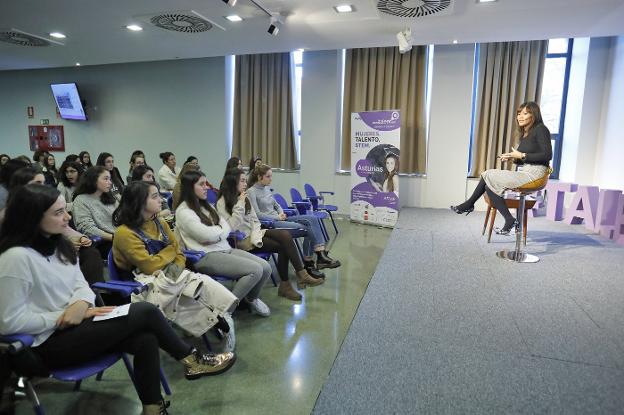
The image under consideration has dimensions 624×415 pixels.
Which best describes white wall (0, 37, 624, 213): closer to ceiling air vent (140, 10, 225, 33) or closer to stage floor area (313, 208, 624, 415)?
ceiling air vent (140, 10, 225, 33)

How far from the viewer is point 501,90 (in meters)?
6.55

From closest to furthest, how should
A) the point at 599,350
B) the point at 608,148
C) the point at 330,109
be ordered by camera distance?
the point at 599,350 → the point at 608,148 → the point at 330,109

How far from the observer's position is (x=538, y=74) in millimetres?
6348

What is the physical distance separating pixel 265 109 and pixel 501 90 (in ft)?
13.7

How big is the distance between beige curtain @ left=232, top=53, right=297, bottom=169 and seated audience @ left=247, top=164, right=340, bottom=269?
3.64 metres

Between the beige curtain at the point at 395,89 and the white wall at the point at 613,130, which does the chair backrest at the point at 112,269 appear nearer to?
the beige curtain at the point at 395,89

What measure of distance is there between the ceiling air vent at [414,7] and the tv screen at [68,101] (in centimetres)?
730

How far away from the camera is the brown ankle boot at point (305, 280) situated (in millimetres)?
3518

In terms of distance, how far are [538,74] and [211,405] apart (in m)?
6.78

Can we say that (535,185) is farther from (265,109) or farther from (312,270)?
(265,109)

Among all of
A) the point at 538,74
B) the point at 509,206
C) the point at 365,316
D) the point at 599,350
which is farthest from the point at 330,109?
the point at 599,350

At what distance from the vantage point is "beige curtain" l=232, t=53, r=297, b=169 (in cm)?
750

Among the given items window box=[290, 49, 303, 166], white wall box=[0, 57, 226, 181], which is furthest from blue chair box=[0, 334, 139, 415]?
white wall box=[0, 57, 226, 181]

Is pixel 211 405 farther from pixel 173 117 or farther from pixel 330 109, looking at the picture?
pixel 173 117
